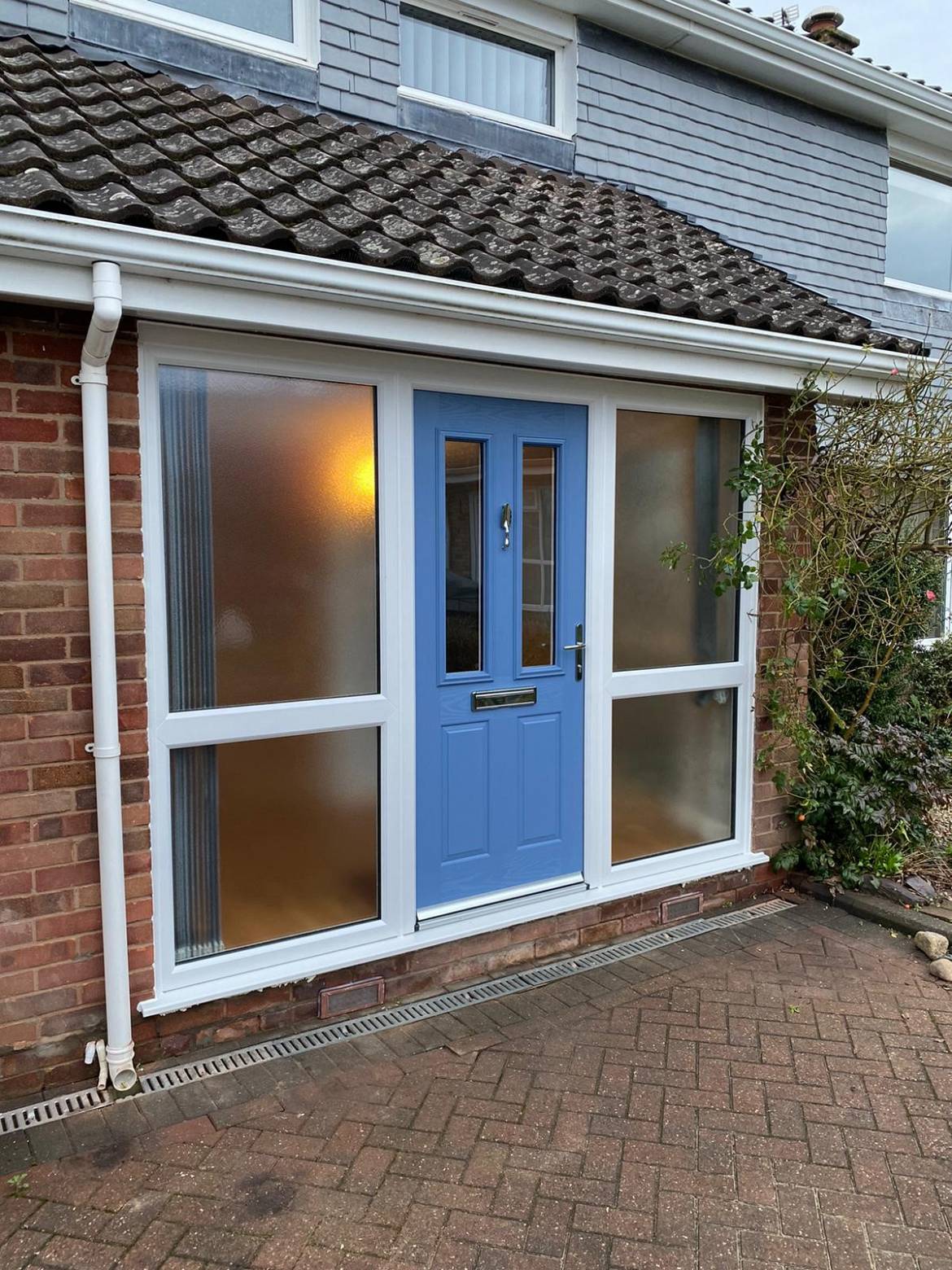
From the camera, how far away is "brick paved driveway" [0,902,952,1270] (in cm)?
255

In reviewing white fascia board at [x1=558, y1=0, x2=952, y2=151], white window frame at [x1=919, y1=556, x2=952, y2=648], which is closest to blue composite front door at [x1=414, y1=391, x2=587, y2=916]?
white fascia board at [x1=558, y1=0, x2=952, y2=151]

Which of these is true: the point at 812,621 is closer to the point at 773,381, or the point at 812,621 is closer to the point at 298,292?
the point at 773,381

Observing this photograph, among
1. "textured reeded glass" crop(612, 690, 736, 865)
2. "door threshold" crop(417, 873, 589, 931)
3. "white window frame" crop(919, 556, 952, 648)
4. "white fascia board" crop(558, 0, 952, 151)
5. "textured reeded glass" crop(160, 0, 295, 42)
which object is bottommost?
"door threshold" crop(417, 873, 589, 931)

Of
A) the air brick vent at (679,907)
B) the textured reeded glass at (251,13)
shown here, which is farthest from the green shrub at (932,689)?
the textured reeded glass at (251,13)

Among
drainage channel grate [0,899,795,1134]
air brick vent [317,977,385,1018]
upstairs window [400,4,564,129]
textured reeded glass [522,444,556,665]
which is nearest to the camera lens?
drainage channel grate [0,899,795,1134]

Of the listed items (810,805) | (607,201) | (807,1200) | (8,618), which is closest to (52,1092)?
(8,618)

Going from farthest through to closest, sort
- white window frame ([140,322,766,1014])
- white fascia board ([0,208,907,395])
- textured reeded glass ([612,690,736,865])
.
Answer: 1. textured reeded glass ([612,690,736,865])
2. white window frame ([140,322,766,1014])
3. white fascia board ([0,208,907,395])

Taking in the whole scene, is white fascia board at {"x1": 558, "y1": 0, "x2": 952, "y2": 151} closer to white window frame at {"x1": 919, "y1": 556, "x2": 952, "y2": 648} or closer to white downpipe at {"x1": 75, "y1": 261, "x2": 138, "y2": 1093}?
white window frame at {"x1": 919, "y1": 556, "x2": 952, "y2": 648}

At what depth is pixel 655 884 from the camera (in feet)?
15.4

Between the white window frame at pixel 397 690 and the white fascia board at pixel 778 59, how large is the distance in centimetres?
344

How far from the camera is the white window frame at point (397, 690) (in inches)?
133

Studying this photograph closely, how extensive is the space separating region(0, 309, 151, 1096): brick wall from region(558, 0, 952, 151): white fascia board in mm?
5014

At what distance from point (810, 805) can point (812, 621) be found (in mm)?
1040

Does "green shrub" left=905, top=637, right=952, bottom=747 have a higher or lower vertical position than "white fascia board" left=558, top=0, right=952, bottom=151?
lower
